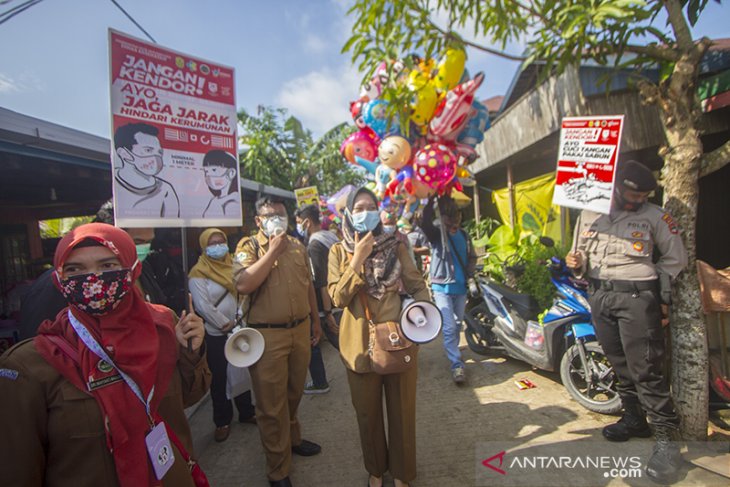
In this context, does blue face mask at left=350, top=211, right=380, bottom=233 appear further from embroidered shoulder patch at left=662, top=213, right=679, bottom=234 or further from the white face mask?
embroidered shoulder patch at left=662, top=213, right=679, bottom=234

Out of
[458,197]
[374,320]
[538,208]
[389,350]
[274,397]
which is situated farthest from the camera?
[538,208]

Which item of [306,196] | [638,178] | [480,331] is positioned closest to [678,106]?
[638,178]

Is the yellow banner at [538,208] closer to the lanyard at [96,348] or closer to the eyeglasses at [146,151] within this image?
the eyeglasses at [146,151]

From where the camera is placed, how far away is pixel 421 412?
11.7 feet

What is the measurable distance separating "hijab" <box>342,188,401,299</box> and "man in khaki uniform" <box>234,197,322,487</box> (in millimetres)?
476

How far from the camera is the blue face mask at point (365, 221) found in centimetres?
244

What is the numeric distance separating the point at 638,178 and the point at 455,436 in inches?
95.7

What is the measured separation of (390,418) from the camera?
244cm

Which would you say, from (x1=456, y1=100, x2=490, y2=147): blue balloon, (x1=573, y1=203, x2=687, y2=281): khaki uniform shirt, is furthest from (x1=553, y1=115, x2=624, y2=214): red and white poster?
(x1=456, y1=100, x2=490, y2=147): blue balloon

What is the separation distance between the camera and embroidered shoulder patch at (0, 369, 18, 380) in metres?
1.18

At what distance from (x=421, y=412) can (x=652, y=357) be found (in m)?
1.93

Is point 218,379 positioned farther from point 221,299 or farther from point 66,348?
point 66,348

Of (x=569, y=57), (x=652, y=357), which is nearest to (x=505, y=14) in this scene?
(x=569, y=57)

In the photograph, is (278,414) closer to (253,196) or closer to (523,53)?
(523,53)
